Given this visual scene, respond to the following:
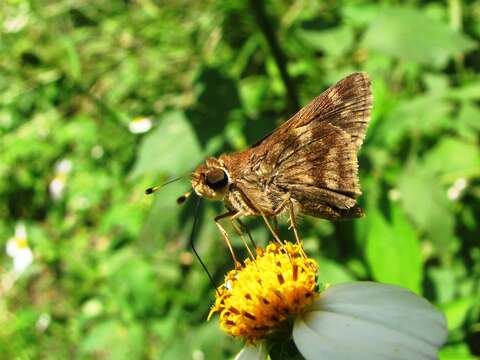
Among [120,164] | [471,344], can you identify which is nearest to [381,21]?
[471,344]

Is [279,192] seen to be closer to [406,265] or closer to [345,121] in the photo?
[345,121]

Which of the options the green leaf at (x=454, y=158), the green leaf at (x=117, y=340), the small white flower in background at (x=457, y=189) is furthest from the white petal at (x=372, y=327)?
the green leaf at (x=117, y=340)

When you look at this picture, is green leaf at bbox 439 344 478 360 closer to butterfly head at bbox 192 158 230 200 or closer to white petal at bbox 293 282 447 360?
white petal at bbox 293 282 447 360

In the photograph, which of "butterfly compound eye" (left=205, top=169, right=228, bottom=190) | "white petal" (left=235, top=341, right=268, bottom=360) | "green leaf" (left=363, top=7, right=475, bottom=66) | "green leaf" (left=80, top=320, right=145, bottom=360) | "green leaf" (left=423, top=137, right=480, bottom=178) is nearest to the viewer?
"white petal" (left=235, top=341, right=268, bottom=360)

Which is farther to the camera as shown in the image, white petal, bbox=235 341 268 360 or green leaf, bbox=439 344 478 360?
green leaf, bbox=439 344 478 360

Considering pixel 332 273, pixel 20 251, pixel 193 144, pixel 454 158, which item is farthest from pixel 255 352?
pixel 20 251

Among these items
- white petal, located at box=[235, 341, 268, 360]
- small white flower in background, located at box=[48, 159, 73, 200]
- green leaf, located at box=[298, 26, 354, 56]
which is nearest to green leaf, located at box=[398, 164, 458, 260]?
green leaf, located at box=[298, 26, 354, 56]
